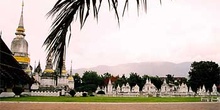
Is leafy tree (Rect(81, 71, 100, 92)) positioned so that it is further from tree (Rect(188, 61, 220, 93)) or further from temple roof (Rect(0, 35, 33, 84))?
temple roof (Rect(0, 35, 33, 84))

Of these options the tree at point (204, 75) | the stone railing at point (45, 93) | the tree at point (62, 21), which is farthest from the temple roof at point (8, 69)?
the tree at point (204, 75)

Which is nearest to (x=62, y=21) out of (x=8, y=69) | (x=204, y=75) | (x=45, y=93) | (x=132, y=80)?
(x=8, y=69)

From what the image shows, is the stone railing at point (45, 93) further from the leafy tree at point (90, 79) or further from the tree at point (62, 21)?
Result: the tree at point (62, 21)

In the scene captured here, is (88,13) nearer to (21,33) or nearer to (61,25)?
(61,25)

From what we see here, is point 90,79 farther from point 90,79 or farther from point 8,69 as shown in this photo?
point 8,69

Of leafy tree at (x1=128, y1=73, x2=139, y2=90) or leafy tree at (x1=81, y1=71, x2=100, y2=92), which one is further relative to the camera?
leafy tree at (x1=81, y1=71, x2=100, y2=92)

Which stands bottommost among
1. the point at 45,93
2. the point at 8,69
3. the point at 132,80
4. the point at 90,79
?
the point at 45,93

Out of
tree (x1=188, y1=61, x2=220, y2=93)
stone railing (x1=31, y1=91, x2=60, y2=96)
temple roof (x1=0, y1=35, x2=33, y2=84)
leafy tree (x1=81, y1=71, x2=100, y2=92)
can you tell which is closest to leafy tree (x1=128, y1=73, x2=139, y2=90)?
leafy tree (x1=81, y1=71, x2=100, y2=92)

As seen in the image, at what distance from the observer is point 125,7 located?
5.95 feet

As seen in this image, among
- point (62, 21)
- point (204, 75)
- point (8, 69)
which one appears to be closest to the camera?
point (62, 21)

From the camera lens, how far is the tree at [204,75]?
194 feet

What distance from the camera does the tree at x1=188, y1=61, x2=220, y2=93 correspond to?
59062 mm

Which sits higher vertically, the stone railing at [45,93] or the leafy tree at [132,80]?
the leafy tree at [132,80]

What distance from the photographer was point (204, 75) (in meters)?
59.7
